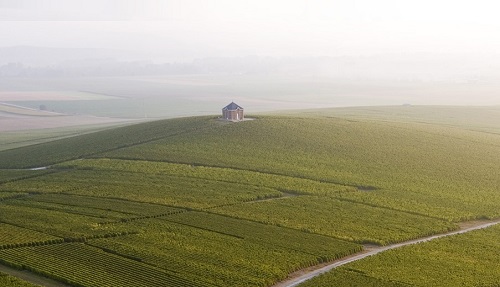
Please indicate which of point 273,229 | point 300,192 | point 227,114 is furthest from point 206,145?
point 273,229

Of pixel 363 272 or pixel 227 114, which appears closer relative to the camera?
pixel 363 272

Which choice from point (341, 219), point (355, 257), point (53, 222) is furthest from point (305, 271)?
point (53, 222)

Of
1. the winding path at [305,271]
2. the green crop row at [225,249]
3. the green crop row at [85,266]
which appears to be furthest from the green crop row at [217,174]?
the green crop row at [85,266]

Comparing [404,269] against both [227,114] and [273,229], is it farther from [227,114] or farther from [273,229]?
[227,114]

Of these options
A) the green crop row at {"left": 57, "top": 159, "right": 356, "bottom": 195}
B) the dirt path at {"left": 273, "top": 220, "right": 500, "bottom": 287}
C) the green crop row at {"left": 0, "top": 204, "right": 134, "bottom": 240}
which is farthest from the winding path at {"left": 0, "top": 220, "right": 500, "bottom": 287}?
the green crop row at {"left": 57, "top": 159, "right": 356, "bottom": 195}

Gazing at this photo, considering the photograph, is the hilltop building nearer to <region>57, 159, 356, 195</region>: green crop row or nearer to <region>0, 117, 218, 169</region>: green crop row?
<region>0, 117, 218, 169</region>: green crop row
